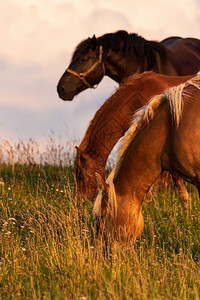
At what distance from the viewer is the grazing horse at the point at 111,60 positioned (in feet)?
32.8

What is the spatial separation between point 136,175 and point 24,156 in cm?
606

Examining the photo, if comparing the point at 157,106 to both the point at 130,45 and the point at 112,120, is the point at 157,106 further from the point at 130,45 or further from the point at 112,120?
the point at 130,45

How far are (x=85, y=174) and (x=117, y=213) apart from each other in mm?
2567

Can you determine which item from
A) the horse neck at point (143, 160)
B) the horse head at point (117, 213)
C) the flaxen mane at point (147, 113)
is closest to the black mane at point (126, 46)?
the flaxen mane at point (147, 113)

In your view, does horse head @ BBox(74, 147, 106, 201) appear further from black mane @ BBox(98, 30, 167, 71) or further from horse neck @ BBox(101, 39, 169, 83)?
black mane @ BBox(98, 30, 167, 71)

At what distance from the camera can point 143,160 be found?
16.3 ft

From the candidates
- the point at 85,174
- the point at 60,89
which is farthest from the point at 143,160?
the point at 60,89

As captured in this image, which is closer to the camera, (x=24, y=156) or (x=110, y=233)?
(x=110, y=233)

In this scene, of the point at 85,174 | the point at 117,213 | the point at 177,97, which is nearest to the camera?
the point at 177,97

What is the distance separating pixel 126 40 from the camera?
10062 mm

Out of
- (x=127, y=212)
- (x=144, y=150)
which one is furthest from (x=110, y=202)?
(x=144, y=150)

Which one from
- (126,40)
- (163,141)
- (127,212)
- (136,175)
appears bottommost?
(127,212)

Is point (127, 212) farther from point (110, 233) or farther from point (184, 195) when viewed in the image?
point (184, 195)

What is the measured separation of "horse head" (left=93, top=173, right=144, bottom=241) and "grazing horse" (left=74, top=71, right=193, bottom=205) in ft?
7.44
